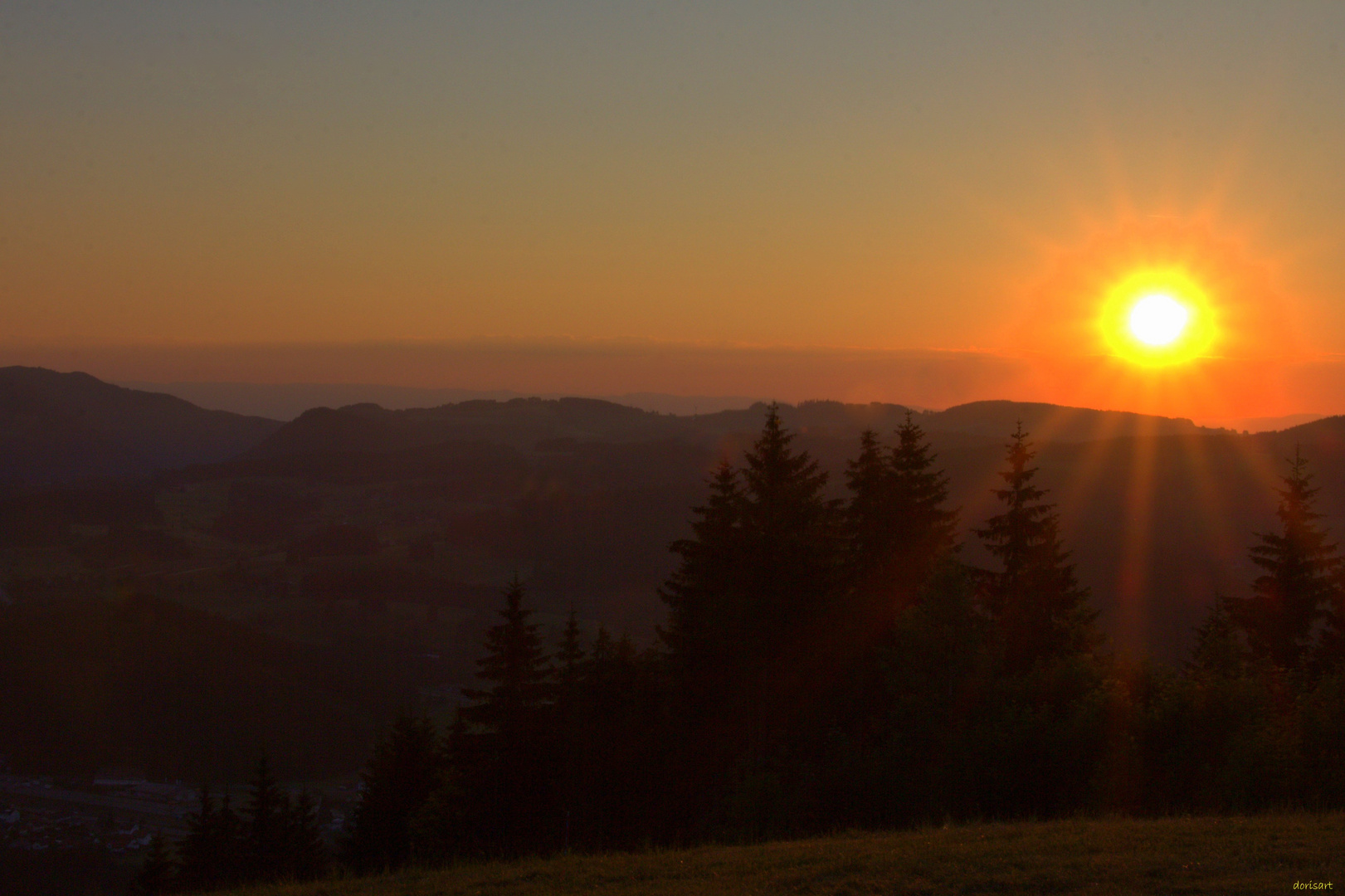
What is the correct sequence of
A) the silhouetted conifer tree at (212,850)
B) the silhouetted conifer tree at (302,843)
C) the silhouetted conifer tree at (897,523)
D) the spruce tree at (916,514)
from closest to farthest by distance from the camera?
the silhouetted conifer tree at (897,523) → the spruce tree at (916,514) → the silhouetted conifer tree at (302,843) → the silhouetted conifer tree at (212,850)

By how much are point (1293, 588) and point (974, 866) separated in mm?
29157

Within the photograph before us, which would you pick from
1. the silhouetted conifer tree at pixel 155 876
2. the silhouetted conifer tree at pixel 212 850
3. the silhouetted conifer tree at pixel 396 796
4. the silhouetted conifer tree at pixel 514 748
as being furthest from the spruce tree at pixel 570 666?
the silhouetted conifer tree at pixel 155 876

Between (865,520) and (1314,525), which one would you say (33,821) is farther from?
(1314,525)

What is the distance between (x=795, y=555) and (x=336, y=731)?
112 metres

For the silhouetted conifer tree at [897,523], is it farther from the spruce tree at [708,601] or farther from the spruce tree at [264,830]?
the spruce tree at [264,830]

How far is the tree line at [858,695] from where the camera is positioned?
21391 mm

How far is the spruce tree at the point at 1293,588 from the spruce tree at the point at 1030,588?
958 cm

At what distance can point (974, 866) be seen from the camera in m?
12.6

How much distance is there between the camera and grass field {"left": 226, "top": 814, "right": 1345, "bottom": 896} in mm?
11688

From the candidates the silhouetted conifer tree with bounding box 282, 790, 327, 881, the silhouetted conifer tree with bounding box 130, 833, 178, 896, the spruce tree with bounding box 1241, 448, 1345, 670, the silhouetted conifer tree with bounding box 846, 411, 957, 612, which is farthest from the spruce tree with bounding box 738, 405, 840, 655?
the silhouetted conifer tree with bounding box 130, 833, 178, 896

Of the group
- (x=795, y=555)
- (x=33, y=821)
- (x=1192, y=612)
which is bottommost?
(x=33, y=821)

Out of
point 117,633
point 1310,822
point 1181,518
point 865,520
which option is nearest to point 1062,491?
point 1181,518

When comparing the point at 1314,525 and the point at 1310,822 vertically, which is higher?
the point at 1314,525

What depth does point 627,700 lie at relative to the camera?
1236 inches
